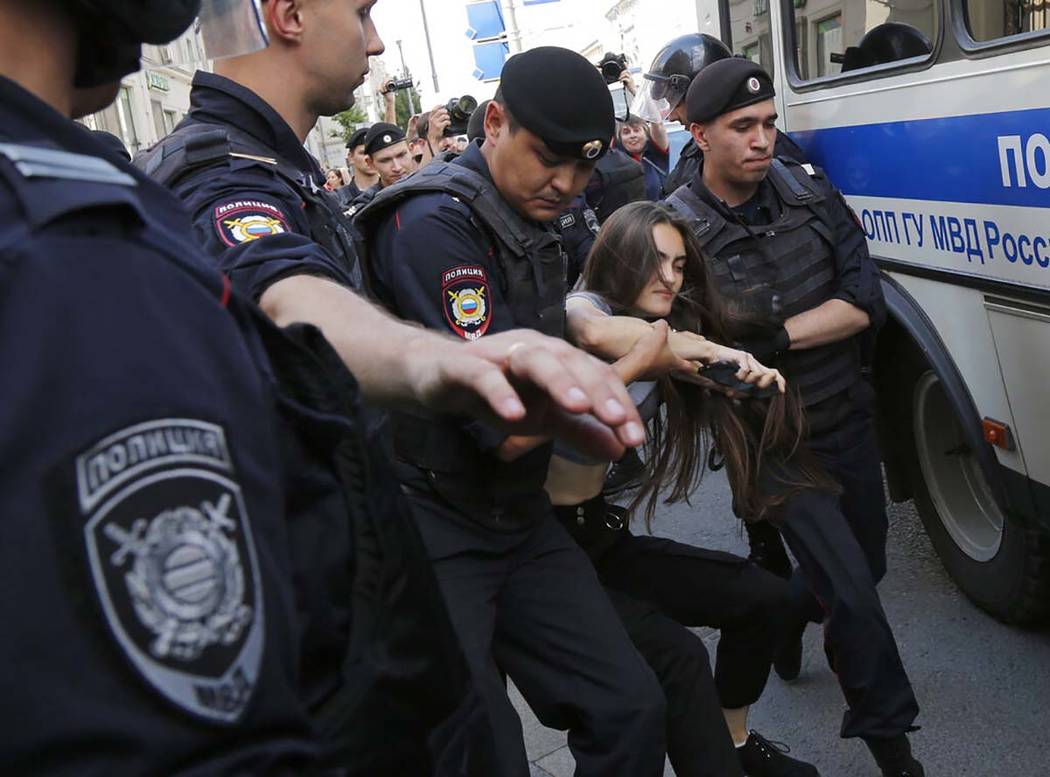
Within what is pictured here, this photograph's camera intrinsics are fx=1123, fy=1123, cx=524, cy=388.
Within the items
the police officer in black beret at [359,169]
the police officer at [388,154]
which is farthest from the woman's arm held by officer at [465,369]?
the police officer in black beret at [359,169]

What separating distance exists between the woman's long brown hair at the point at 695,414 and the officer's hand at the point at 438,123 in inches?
213

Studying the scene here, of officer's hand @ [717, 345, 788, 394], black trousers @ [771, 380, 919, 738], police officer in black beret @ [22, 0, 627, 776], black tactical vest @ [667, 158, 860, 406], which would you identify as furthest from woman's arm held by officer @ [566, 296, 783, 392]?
police officer in black beret @ [22, 0, 627, 776]

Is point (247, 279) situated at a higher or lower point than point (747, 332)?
higher

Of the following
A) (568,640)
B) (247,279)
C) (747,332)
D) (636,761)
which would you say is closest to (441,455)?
(568,640)

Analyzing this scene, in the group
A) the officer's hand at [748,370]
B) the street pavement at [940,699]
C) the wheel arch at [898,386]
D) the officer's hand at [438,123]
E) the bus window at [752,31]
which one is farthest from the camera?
the officer's hand at [438,123]

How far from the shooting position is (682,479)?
2900 millimetres

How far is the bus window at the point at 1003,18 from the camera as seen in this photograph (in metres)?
2.74

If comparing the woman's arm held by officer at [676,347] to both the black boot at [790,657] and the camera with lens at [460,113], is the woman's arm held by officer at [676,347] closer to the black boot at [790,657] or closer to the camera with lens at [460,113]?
the black boot at [790,657]

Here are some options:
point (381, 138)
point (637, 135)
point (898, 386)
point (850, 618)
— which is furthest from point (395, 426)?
point (381, 138)

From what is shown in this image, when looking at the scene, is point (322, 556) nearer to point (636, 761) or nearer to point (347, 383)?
point (347, 383)

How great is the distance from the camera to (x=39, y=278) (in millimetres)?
688

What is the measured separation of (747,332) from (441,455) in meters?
1.18

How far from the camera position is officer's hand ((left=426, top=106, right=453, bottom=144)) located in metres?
8.09

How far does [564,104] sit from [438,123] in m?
5.87
